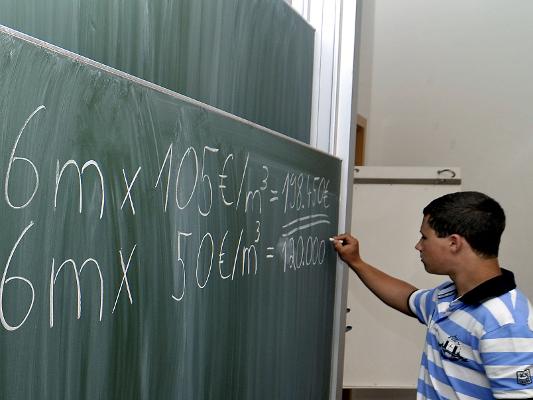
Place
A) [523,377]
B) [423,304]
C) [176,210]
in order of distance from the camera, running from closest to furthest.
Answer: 1. [176,210]
2. [523,377]
3. [423,304]

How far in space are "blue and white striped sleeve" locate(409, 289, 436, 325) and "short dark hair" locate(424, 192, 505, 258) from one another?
30 centimetres

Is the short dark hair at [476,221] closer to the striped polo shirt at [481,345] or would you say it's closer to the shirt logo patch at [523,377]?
the striped polo shirt at [481,345]

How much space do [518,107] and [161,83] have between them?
3191 mm

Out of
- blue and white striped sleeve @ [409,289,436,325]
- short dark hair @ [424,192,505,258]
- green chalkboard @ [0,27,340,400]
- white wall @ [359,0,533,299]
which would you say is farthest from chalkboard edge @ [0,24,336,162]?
white wall @ [359,0,533,299]

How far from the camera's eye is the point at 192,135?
112 centimetres

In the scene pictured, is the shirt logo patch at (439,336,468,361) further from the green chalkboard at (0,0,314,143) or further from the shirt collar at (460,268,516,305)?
the green chalkboard at (0,0,314,143)

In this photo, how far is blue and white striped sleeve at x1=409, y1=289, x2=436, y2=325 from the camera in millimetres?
2014

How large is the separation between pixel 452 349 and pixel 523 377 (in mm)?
211

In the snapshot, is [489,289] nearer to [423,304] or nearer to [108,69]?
[423,304]

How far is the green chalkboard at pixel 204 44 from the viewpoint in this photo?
2.98ft

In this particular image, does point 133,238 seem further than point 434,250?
No

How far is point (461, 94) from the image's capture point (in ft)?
12.9

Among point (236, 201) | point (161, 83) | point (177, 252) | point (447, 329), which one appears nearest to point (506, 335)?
point (447, 329)

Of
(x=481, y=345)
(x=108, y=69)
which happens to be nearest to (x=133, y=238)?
(x=108, y=69)
